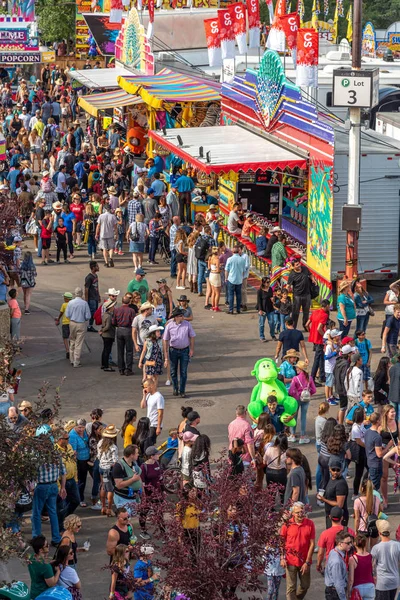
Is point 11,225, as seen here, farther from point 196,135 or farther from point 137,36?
point 137,36

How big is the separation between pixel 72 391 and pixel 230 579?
8.93m

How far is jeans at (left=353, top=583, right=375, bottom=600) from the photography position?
10.8 metres

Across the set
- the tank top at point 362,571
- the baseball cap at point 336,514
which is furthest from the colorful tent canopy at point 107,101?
the tank top at point 362,571

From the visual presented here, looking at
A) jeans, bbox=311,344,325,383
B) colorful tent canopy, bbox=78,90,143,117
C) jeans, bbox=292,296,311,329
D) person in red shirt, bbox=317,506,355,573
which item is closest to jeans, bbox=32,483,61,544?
person in red shirt, bbox=317,506,355,573

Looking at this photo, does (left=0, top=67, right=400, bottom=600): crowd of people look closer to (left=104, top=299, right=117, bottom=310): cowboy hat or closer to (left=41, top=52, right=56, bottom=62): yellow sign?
(left=104, top=299, right=117, bottom=310): cowboy hat

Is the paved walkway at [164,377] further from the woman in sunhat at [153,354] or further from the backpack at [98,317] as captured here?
the backpack at [98,317]

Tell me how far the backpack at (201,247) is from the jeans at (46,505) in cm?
996

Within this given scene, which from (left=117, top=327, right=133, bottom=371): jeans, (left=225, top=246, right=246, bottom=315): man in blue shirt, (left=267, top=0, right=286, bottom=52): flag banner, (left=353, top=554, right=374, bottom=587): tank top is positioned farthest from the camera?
(left=267, top=0, right=286, bottom=52): flag banner

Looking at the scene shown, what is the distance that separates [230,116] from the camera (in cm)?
2806

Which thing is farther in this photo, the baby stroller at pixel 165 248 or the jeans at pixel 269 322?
the baby stroller at pixel 165 248

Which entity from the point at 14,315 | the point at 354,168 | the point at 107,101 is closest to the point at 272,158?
the point at 354,168

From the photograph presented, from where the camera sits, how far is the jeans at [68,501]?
1326 cm

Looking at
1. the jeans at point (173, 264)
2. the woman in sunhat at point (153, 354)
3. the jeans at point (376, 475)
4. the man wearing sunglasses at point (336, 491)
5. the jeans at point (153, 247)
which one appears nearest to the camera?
the man wearing sunglasses at point (336, 491)

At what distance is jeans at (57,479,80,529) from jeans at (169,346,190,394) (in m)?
4.29
